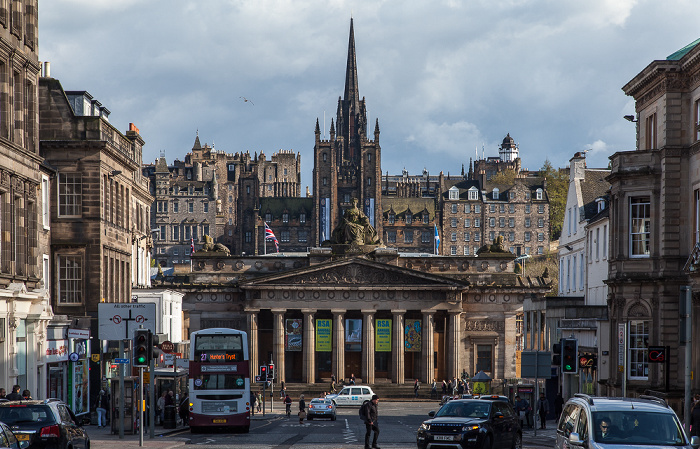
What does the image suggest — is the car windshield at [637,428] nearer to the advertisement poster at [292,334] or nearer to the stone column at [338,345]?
the stone column at [338,345]

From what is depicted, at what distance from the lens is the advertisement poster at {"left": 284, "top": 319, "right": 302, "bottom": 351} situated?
330 ft

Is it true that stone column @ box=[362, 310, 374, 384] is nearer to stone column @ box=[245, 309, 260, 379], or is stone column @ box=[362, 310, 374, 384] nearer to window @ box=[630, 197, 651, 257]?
stone column @ box=[245, 309, 260, 379]

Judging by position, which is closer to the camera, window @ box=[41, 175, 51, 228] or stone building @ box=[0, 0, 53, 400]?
stone building @ box=[0, 0, 53, 400]

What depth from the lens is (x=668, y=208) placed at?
4572cm

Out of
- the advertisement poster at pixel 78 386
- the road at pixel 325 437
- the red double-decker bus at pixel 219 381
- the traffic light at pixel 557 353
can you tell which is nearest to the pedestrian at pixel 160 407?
the advertisement poster at pixel 78 386

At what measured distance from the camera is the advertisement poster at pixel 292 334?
100500 mm

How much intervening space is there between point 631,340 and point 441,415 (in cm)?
1835

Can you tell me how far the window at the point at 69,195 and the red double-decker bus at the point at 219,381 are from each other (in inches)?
459

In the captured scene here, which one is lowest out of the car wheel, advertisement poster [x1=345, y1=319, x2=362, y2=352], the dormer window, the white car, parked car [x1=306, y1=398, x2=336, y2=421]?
the white car

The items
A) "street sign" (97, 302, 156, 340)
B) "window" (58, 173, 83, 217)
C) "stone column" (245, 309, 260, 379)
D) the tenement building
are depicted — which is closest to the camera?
"street sign" (97, 302, 156, 340)

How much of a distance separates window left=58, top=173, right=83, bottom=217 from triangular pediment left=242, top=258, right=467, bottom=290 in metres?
44.6

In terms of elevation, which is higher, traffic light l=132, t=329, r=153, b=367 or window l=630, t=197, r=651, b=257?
window l=630, t=197, r=651, b=257

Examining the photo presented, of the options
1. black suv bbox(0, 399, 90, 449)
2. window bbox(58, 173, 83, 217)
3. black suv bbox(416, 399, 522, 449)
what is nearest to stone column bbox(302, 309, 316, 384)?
window bbox(58, 173, 83, 217)

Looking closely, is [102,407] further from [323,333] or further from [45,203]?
[323,333]
